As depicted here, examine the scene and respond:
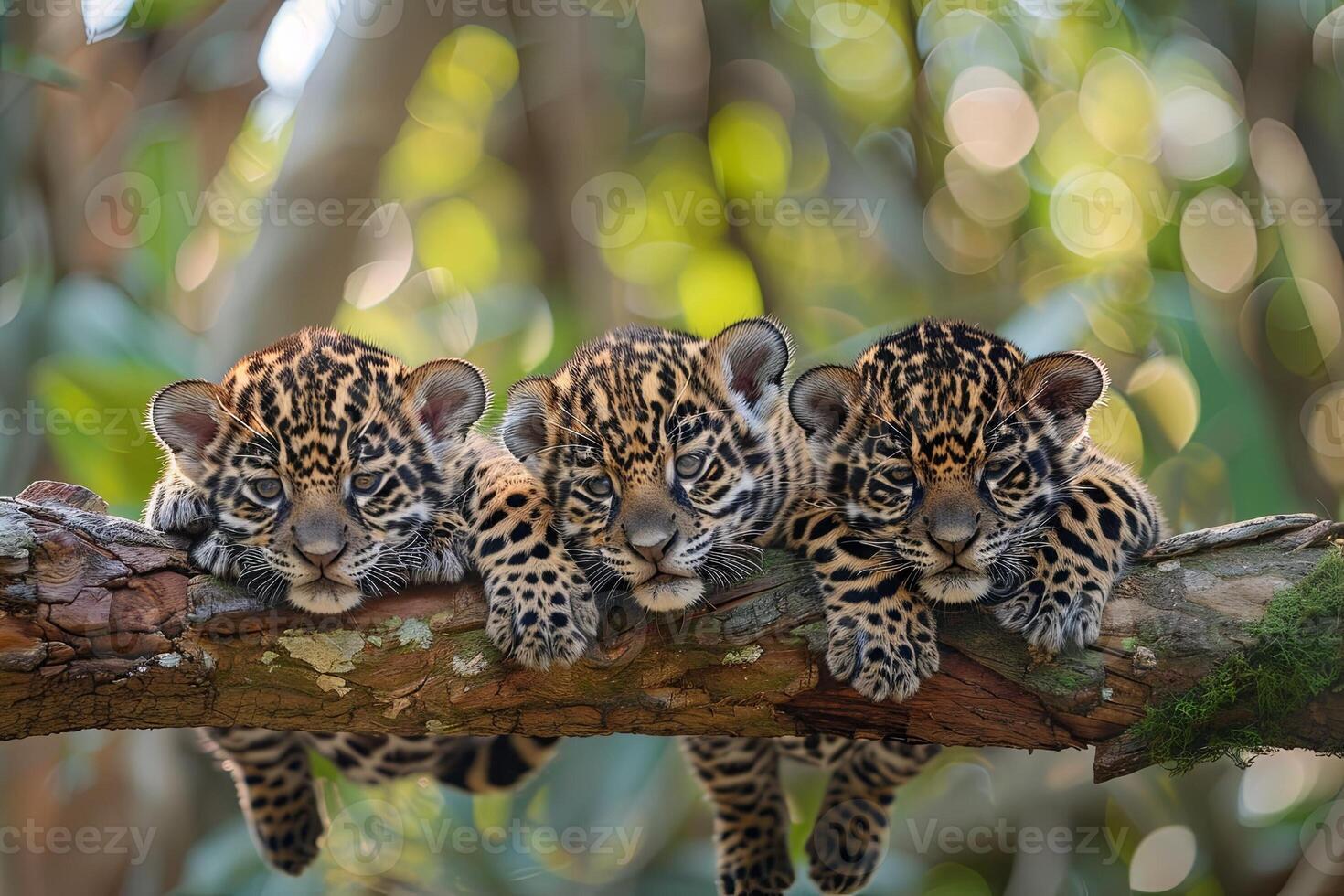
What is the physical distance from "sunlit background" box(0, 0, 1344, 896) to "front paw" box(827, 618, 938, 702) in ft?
18.8

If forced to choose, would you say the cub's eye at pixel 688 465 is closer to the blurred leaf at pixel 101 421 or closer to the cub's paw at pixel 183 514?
the cub's paw at pixel 183 514

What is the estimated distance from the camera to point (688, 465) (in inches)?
228

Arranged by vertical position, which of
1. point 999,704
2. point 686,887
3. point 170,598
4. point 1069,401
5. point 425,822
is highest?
point 1069,401

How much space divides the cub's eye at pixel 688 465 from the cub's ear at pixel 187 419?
2.19 meters

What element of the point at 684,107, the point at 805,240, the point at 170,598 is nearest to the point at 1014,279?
the point at 805,240

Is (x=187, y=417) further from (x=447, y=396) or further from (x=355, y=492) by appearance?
(x=447, y=396)

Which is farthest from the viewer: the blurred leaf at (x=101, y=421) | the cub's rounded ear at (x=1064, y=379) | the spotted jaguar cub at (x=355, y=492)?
the blurred leaf at (x=101, y=421)

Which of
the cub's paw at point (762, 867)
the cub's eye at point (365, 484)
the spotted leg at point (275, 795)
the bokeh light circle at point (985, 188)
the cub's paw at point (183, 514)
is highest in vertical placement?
the bokeh light circle at point (985, 188)

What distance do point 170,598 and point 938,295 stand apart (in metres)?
8.74

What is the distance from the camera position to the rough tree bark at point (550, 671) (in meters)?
5.06

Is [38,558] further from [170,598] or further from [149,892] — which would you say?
[149,892]

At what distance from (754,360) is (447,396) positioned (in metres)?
1.57

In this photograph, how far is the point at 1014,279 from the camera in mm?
12602

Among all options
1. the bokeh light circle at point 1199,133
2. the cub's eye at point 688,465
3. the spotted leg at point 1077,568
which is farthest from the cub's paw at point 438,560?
the bokeh light circle at point 1199,133
